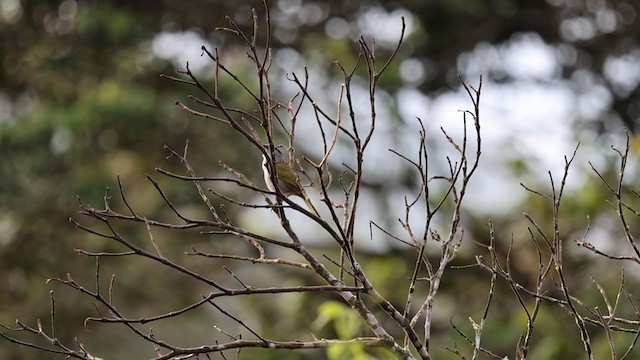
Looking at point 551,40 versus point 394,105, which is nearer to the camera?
point 394,105

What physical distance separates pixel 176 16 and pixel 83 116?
134 centimetres

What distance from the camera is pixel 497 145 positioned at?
7.96 m

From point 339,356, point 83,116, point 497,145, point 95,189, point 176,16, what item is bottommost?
point 339,356

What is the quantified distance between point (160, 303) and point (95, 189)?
195cm

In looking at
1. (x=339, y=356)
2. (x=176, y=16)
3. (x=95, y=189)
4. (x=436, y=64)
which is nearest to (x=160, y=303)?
(x=95, y=189)

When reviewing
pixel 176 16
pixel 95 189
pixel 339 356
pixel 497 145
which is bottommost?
pixel 339 356

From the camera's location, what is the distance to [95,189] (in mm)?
6207

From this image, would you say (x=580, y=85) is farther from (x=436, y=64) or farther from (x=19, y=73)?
(x=19, y=73)

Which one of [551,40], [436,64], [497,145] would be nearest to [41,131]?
[436,64]

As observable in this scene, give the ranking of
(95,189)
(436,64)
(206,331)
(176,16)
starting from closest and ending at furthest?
1. (95,189)
2. (176,16)
3. (436,64)
4. (206,331)

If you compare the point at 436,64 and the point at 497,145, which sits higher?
the point at 436,64

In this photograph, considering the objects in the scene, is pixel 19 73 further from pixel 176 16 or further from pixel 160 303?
pixel 160 303

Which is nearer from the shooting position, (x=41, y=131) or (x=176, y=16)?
(x=41, y=131)

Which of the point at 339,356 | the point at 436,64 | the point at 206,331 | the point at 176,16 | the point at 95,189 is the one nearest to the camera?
the point at 339,356
